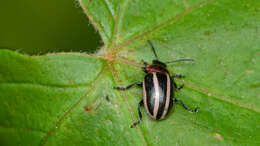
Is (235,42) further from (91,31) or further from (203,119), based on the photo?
(91,31)

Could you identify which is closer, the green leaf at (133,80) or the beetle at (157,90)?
the green leaf at (133,80)

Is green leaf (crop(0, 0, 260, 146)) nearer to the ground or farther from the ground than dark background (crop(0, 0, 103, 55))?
nearer to the ground

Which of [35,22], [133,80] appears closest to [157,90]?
[133,80]

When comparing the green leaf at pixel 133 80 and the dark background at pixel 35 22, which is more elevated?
the dark background at pixel 35 22

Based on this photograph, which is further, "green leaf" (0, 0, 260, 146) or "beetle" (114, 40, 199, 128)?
"beetle" (114, 40, 199, 128)

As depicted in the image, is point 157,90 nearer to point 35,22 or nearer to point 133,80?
point 133,80
